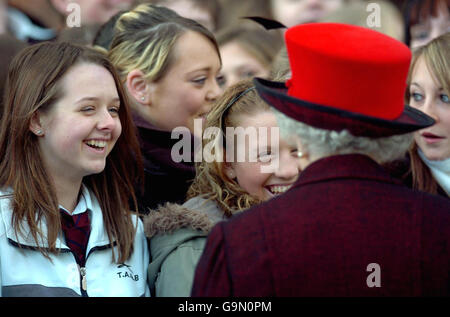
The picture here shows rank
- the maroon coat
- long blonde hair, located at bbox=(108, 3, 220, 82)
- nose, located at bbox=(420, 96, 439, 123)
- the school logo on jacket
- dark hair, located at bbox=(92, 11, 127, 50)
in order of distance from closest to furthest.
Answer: the maroon coat < the school logo on jacket < nose, located at bbox=(420, 96, 439, 123) < long blonde hair, located at bbox=(108, 3, 220, 82) < dark hair, located at bbox=(92, 11, 127, 50)

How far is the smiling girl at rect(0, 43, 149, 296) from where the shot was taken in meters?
2.70

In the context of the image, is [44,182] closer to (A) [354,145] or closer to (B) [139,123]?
(B) [139,123]

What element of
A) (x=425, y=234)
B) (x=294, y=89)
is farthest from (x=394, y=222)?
(x=294, y=89)

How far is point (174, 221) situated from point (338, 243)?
911 millimetres

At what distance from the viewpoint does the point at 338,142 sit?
214 centimetres

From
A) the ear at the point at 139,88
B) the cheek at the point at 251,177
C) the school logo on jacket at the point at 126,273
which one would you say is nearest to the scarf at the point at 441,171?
the cheek at the point at 251,177

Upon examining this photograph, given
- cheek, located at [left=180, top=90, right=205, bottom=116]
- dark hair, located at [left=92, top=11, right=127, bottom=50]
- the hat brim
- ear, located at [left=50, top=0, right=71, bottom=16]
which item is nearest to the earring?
cheek, located at [left=180, top=90, right=205, bottom=116]

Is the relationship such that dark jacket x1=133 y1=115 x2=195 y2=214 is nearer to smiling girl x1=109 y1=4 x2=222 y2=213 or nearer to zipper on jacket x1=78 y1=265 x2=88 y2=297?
smiling girl x1=109 y1=4 x2=222 y2=213

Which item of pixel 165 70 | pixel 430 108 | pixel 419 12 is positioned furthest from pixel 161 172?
pixel 419 12

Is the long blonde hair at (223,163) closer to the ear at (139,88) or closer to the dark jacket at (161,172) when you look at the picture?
the dark jacket at (161,172)

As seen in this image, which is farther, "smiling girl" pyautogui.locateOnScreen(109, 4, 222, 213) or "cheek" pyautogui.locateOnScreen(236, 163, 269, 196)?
"smiling girl" pyautogui.locateOnScreen(109, 4, 222, 213)

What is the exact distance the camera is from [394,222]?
209 cm

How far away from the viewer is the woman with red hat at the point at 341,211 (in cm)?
206
